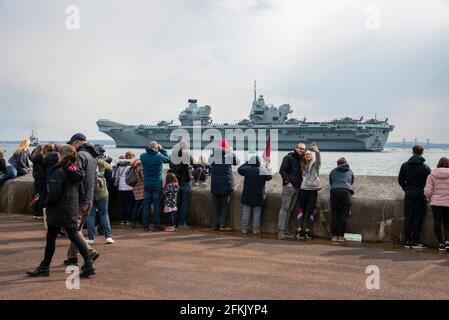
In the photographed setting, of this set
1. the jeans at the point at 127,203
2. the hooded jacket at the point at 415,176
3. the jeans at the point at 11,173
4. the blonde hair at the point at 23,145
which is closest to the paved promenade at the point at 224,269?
the hooded jacket at the point at 415,176

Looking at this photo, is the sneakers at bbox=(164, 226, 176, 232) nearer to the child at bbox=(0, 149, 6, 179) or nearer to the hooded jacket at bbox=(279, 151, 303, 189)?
the hooded jacket at bbox=(279, 151, 303, 189)

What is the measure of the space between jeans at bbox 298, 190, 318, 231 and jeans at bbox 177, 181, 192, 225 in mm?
1971

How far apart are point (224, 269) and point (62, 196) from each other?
1916 mm

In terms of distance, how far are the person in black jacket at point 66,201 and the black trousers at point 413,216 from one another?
4368 millimetres

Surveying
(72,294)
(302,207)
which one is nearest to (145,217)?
(302,207)

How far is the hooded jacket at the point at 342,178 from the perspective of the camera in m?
7.72

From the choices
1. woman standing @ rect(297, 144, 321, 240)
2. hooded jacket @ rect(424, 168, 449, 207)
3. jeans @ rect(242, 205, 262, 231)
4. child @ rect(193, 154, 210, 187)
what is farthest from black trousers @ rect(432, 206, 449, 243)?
child @ rect(193, 154, 210, 187)

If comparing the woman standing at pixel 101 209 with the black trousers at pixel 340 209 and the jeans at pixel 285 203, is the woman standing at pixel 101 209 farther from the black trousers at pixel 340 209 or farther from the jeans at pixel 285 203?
the black trousers at pixel 340 209

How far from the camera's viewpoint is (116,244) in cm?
719

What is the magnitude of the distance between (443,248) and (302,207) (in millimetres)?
2059

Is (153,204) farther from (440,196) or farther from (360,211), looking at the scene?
(440,196)

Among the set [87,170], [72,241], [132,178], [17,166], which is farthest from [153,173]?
[17,166]

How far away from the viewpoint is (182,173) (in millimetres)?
8789

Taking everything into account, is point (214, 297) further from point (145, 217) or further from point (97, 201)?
point (145, 217)
